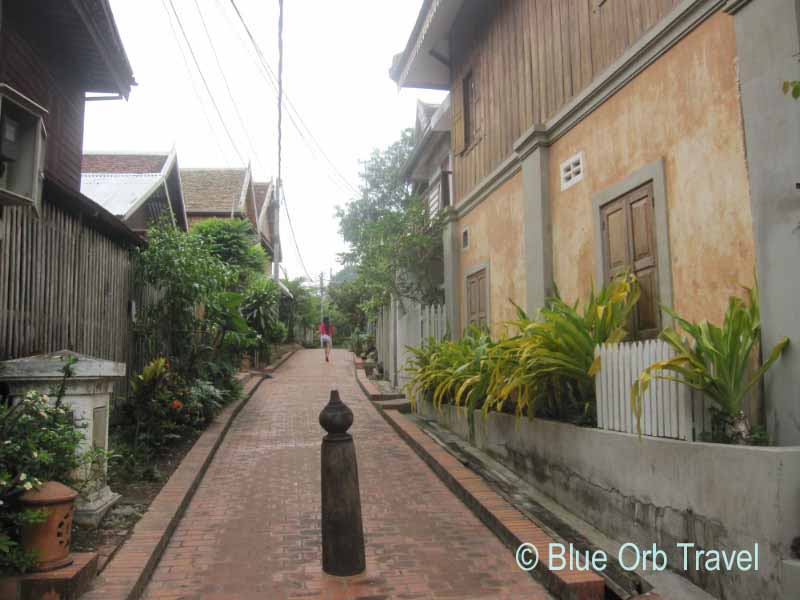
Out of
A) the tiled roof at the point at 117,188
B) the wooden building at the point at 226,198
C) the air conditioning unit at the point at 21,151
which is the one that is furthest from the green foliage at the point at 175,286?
the wooden building at the point at 226,198

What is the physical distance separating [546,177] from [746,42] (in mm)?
3300

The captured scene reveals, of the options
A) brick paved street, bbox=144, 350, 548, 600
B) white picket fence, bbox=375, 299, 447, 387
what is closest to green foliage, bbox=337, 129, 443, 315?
white picket fence, bbox=375, 299, 447, 387

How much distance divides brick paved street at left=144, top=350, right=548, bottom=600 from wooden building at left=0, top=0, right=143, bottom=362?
2.11 meters

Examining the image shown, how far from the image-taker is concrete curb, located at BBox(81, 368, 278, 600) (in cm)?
372

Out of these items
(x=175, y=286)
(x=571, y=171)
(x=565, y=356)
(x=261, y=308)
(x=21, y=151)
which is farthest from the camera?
(x=261, y=308)

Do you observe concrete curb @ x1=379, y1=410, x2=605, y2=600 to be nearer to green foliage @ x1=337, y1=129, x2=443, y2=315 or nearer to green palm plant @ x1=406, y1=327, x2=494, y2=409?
green palm plant @ x1=406, y1=327, x2=494, y2=409

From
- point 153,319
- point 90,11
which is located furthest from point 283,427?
point 90,11

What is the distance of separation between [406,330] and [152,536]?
412 inches

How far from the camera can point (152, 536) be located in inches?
179

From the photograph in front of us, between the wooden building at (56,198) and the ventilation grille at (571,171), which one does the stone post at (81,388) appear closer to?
the wooden building at (56,198)

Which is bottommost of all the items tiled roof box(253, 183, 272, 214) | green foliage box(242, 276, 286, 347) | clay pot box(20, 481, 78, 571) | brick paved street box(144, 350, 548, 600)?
brick paved street box(144, 350, 548, 600)

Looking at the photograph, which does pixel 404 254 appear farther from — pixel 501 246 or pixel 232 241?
pixel 232 241

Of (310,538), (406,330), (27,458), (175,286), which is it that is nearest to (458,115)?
(175,286)

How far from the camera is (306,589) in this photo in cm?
397
